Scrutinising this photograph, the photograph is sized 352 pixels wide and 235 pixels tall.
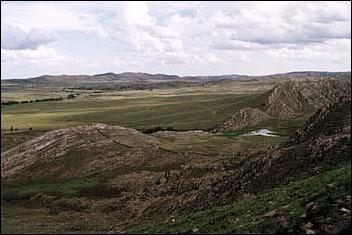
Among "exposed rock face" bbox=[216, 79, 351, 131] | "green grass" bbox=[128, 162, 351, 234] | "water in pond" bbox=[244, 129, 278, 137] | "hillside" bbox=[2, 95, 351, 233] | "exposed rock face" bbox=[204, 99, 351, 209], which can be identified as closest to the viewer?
"green grass" bbox=[128, 162, 351, 234]

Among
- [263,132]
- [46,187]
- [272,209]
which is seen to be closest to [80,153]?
[46,187]

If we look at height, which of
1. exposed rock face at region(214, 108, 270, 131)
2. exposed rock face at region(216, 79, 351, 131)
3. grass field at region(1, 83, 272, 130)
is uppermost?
exposed rock face at region(216, 79, 351, 131)

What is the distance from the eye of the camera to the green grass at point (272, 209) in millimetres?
20547

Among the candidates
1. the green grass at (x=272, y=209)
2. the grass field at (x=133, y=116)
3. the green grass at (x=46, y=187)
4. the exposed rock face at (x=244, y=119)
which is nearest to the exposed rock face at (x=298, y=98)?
the exposed rock face at (x=244, y=119)

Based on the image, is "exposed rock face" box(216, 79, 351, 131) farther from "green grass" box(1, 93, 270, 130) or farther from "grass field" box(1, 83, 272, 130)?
"grass field" box(1, 83, 272, 130)

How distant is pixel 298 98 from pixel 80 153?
9979 cm

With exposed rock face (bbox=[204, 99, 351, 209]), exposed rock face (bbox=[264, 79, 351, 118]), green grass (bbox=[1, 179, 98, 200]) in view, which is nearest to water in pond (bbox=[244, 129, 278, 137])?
exposed rock face (bbox=[264, 79, 351, 118])

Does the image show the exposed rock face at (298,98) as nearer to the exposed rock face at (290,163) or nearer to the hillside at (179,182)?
the hillside at (179,182)

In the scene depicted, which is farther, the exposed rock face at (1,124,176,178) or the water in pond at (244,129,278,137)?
the water in pond at (244,129,278,137)

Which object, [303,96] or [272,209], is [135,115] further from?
[272,209]

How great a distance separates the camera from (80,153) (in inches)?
2768

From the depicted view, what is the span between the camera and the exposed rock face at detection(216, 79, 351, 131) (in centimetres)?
14054

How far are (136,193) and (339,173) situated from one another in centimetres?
2839

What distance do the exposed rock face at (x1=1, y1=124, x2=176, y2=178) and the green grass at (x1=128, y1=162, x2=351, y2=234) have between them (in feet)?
126
